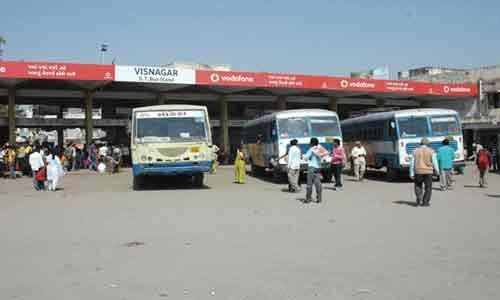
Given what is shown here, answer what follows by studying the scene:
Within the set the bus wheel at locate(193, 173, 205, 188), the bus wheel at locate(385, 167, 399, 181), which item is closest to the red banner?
the bus wheel at locate(193, 173, 205, 188)

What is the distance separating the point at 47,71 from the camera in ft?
98.7

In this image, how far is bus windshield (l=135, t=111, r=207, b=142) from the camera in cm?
1745

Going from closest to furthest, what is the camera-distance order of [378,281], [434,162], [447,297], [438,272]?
[447,297] < [378,281] < [438,272] < [434,162]

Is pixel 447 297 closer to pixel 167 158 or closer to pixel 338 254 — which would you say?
pixel 338 254

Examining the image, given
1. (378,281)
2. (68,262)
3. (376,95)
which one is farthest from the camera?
(376,95)

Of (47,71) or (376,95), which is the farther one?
(376,95)

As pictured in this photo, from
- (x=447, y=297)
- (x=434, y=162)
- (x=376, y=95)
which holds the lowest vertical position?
(x=447, y=297)

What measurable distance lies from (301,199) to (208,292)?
9.32 m

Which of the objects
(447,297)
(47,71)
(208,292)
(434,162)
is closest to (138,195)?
(434,162)

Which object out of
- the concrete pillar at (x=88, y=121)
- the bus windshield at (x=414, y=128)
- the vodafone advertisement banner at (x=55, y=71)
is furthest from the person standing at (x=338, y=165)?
the concrete pillar at (x=88, y=121)

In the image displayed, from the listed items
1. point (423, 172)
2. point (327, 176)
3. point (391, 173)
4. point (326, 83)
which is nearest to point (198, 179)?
point (327, 176)

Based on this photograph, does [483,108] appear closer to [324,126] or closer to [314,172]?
[324,126]

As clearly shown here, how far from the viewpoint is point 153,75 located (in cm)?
3222

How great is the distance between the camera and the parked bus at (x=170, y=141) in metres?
17.2
